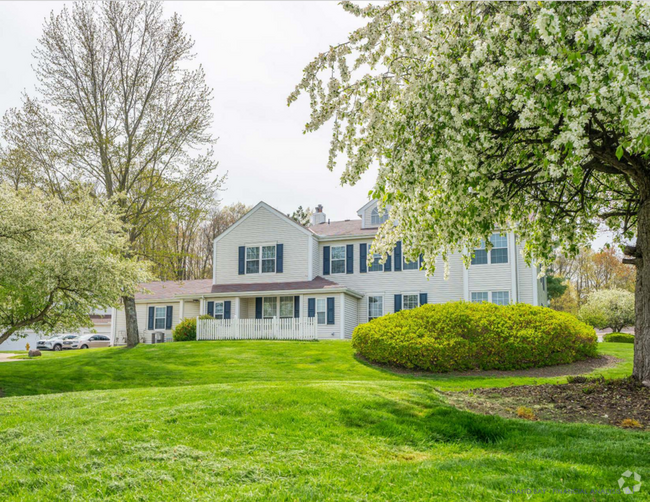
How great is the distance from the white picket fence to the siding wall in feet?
9.84

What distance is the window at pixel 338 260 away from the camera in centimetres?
2605

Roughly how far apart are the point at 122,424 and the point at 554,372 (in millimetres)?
12538

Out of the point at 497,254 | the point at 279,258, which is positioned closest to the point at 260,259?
the point at 279,258

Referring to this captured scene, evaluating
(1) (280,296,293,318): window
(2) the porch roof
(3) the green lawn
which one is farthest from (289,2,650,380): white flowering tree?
(1) (280,296,293,318): window

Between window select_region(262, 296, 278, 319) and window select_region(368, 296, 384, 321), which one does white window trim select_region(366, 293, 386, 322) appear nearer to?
window select_region(368, 296, 384, 321)

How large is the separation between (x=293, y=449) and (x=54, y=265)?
970cm

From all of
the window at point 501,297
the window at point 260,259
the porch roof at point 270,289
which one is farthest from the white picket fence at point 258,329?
the window at point 501,297

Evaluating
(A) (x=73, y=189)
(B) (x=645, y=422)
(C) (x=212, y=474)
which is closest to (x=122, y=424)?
(C) (x=212, y=474)

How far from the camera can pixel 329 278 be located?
2612cm

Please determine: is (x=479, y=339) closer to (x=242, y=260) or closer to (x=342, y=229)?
(x=342, y=229)

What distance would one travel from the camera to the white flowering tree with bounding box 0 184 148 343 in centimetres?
1230

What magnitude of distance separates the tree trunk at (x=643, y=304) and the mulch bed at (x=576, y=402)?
0.91ft

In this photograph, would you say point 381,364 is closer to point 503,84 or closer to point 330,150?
point 330,150

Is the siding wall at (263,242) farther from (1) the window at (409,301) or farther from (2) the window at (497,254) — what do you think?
(2) the window at (497,254)
